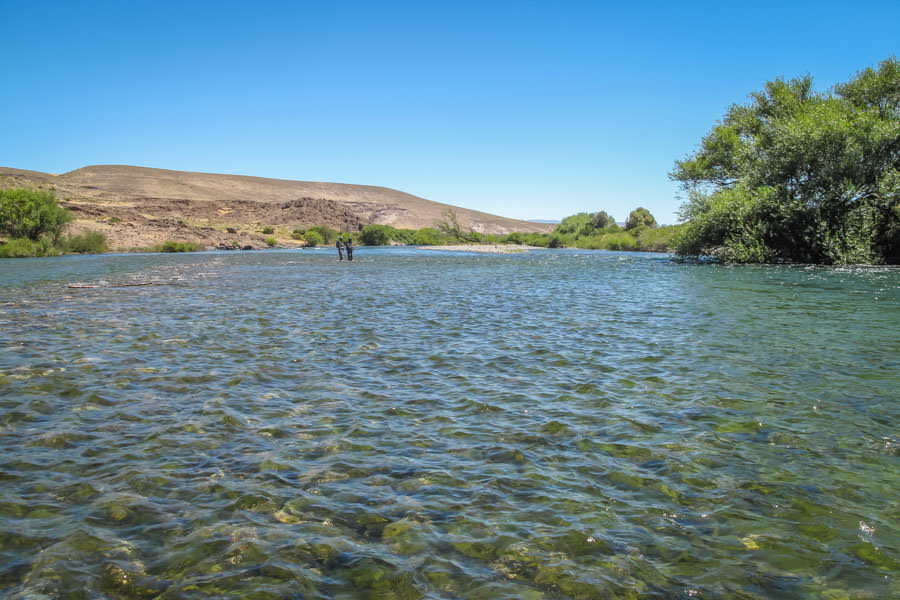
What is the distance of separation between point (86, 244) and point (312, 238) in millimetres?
47702

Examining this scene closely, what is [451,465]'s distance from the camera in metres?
5.82

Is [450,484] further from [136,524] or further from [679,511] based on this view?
[136,524]

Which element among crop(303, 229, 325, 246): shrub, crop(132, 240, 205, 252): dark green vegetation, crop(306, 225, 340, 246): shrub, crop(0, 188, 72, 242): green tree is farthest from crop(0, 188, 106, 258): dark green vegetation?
crop(306, 225, 340, 246): shrub

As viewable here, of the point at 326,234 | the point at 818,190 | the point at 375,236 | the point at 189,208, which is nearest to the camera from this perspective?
the point at 818,190

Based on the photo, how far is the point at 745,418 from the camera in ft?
23.7

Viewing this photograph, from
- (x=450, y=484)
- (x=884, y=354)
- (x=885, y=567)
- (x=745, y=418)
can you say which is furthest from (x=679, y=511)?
(x=884, y=354)

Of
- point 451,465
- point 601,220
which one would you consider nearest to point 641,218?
point 601,220

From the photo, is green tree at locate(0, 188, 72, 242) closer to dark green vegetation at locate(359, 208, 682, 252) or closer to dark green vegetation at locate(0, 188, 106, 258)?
dark green vegetation at locate(0, 188, 106, 258)

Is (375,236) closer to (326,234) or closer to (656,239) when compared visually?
(326,234)

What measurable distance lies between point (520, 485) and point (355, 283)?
2521cm

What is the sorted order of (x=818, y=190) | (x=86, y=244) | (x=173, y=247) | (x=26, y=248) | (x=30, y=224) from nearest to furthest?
(x=818, y=190)
(x=26, y=248)
(x=30, y=224)
(x=86, y=244)
(x=173, y=247)

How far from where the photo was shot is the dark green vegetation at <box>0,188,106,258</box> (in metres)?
59.9

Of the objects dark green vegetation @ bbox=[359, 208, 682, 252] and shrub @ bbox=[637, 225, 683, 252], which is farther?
dark green vegetation @ bbox=[359, 208, 682, 252]

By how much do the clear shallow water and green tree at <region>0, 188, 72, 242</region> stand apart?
64185mm
